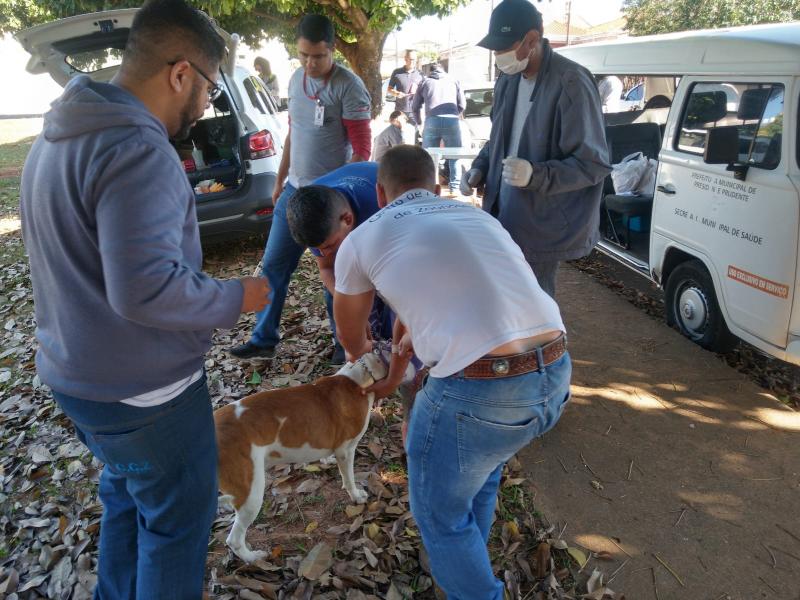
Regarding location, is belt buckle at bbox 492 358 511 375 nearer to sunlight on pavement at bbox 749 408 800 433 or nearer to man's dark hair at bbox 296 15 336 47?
sunlight on pavement at bbox 749 408 800 433

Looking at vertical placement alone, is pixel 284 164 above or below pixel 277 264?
above

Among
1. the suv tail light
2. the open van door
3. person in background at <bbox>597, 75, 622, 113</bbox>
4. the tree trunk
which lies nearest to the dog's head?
the open van door

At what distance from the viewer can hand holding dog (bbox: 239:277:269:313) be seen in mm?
1674

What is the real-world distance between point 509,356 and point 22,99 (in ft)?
137

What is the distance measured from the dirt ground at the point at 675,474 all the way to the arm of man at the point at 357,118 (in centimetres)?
236

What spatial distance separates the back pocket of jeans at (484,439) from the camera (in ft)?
5.90

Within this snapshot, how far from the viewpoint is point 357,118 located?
4.24 metres

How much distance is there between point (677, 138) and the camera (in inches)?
182

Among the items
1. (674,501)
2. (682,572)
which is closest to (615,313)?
(674,501)

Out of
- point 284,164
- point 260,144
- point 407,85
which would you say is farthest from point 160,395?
point 407,85

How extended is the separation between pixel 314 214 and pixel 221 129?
18.7ft

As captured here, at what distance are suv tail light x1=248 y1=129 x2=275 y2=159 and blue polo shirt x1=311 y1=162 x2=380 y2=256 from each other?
3417mm

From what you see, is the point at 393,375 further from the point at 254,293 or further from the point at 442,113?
the point at 442,113

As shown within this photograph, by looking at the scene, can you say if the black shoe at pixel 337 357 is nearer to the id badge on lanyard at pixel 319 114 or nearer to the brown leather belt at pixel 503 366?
the id badge on lanyard at pixel 319 114
